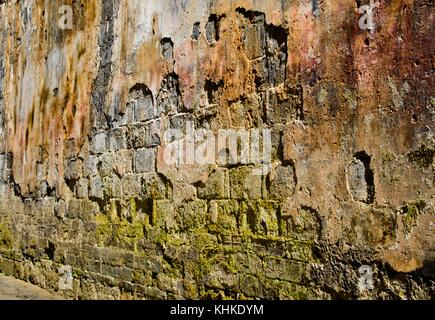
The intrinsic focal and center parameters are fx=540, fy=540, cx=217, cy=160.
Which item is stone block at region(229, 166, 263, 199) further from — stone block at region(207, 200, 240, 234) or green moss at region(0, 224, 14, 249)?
green moss at region(0, 224, 14, 249)

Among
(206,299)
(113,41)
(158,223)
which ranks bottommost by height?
(206,299)

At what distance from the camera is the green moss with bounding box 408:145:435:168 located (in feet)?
6.83

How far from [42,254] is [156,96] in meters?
2.20

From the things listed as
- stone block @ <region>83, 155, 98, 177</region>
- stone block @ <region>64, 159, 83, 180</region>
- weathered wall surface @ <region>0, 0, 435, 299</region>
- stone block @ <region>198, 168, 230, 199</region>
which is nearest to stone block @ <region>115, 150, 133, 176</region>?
weathered wall surface @ <region>0, 0, 435, 299</region>

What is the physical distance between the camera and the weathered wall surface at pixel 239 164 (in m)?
2.20

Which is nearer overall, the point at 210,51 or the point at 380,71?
the point at 380,71

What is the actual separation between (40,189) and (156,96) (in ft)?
6.80

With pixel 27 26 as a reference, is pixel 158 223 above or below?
below

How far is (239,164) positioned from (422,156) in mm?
1055

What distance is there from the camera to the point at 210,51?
316 cm

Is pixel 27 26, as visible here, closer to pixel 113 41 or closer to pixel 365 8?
pixel 113 41
